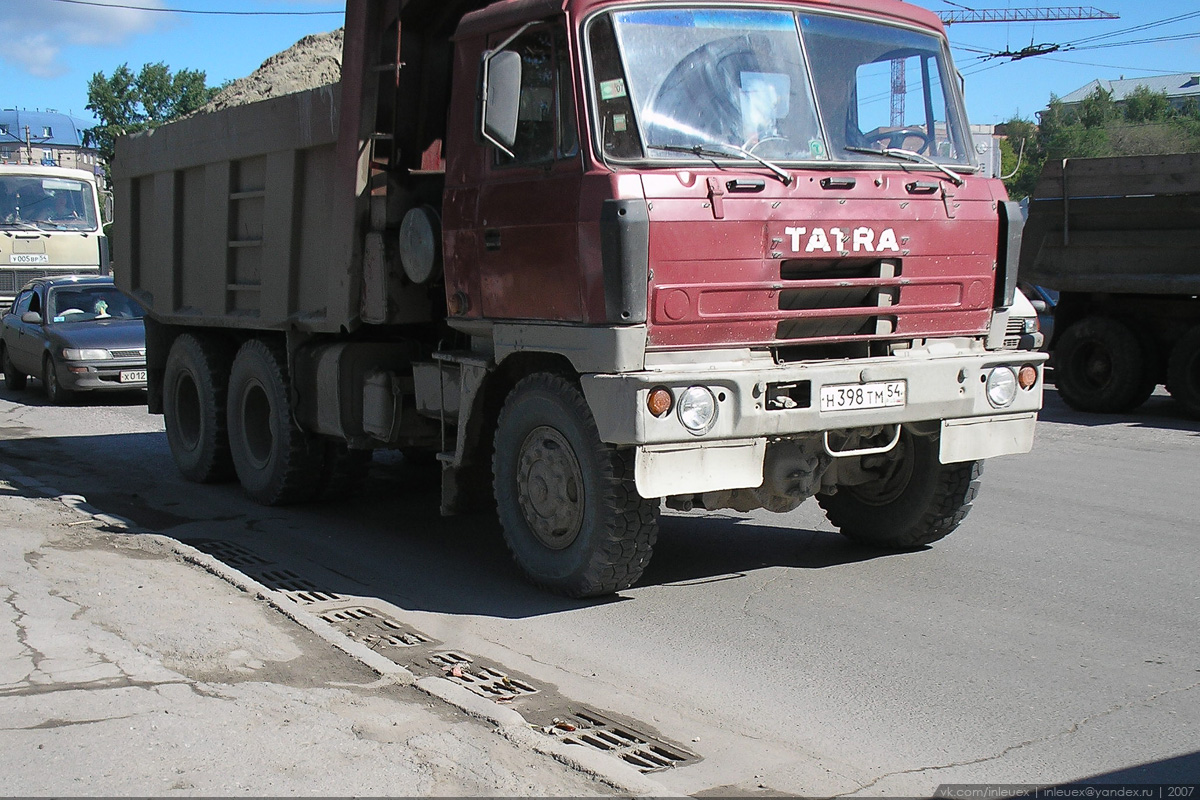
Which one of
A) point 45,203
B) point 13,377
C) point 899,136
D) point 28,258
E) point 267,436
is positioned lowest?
point 13,377

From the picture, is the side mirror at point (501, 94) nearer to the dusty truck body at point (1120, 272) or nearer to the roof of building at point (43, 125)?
the dusty truck body at point (1120, 272)

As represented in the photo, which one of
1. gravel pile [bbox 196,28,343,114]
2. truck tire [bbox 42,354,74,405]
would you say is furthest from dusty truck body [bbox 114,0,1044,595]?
truck tire [bbox 42,354,74,405]

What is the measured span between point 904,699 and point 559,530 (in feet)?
6.46

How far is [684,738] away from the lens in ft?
14.4

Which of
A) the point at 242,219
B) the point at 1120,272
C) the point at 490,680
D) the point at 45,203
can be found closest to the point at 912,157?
the point at 490,680

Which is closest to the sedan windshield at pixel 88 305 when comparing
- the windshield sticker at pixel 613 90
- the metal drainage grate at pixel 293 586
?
the metal drainage grate at pixel 293 586

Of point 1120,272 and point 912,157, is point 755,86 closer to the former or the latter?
point 912,157

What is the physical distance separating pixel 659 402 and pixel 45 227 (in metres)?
21.7

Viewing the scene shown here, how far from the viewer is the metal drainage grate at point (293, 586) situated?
→ 637cm

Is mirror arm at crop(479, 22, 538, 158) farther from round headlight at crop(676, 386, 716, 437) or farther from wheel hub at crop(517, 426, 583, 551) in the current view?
round headlight at crop(676, 386, 716, 437)

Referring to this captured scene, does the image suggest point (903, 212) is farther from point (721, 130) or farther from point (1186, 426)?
point (1186, 426)

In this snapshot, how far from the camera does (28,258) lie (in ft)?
77.4

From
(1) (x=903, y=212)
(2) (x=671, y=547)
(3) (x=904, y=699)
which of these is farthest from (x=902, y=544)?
(3) (x=904, y=699)

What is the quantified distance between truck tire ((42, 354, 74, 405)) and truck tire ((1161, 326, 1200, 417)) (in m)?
13.0
